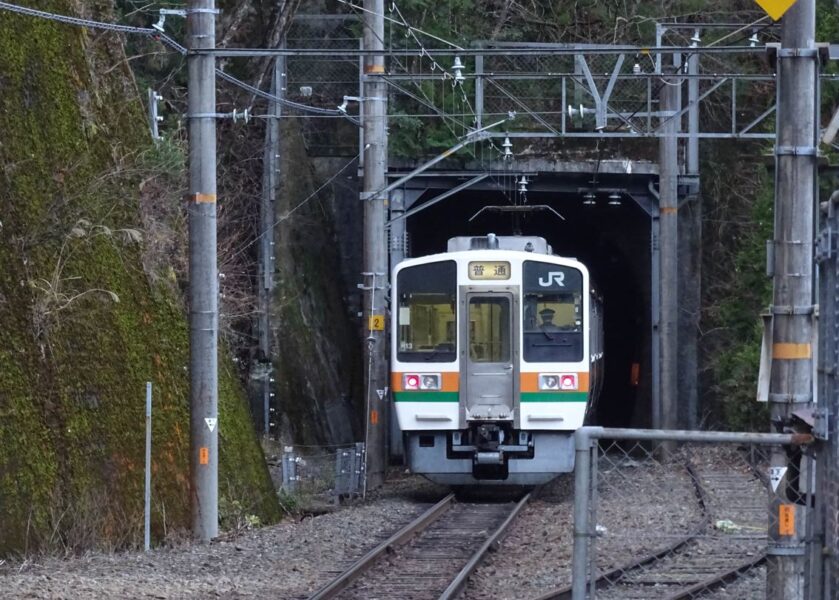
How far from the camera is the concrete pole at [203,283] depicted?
491 inches

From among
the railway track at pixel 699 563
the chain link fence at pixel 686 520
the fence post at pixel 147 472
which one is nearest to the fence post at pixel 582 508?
the chain link fence at pixel 686 520

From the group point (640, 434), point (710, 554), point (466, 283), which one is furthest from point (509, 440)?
point (640, 434)

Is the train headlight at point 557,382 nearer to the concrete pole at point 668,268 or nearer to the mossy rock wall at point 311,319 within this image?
the concrete pole at point 668,268

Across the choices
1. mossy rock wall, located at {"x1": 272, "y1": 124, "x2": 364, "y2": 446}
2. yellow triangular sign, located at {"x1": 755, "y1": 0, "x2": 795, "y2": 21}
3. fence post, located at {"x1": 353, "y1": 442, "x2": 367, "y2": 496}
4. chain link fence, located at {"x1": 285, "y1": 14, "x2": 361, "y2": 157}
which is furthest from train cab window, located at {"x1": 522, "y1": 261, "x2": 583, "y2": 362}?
yellow triangular sign, located at {"x1": 755, "y1": 0, "x2": 795, "y2": 21}

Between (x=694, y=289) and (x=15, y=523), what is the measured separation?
53.1 ft

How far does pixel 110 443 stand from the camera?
11586 millimetres

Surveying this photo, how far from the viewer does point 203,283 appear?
12.7m

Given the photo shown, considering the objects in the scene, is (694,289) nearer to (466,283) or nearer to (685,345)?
(685,345)

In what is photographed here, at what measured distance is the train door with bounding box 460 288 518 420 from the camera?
16219 mm

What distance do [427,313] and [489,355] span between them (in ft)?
3.06

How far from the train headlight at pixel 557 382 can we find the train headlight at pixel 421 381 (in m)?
1.27

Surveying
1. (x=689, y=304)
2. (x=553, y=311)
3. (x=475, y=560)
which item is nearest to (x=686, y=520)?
(x=475, y=560)

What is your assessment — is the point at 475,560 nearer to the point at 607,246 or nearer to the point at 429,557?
the point at 429,557

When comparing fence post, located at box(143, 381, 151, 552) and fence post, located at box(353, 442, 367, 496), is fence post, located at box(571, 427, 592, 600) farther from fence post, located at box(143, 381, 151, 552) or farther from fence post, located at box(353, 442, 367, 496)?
fence post, located at box(353, 442, 367, 496)
